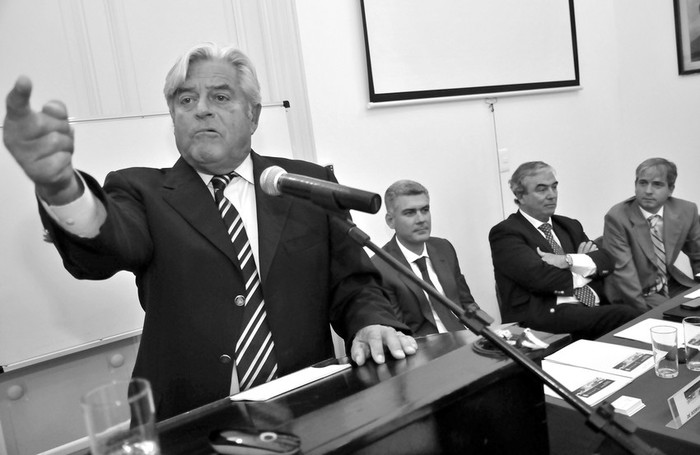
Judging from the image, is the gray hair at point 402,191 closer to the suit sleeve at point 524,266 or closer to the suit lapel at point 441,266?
the suit lapel at point 441,266

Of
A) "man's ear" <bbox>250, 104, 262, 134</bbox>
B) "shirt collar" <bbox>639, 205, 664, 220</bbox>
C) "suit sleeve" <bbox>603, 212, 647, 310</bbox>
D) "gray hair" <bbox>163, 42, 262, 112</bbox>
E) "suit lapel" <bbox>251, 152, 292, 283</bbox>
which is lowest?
"suit sleeve" <bbox>603, 212, 647, 310</bbox>

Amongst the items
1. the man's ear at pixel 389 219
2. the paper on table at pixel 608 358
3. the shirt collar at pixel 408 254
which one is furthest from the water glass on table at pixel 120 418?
the man's ear at pixel 389 219

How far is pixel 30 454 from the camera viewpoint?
224 centimetres

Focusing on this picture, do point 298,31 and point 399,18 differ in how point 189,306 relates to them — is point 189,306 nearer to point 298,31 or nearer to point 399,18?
point 298,31

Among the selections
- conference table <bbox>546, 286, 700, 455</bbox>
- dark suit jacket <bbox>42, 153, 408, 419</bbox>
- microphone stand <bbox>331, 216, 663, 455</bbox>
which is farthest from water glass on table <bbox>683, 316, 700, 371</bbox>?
microphone stand <bbox>331, 216, 663, 455</bbox>

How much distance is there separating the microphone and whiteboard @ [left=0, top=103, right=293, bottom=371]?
5.51ft

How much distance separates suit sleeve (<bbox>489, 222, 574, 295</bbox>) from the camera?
124 inches

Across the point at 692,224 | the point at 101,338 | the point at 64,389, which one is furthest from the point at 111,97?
the point at 692,224

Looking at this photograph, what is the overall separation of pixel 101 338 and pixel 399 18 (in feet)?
8.32

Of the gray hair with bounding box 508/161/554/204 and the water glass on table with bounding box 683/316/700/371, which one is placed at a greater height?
the gray hair with bounding box 508/161/554/204

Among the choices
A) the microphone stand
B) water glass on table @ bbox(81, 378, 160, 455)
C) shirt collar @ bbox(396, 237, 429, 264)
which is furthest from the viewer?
shirt collar @ bbox(396, 237, 429, 264)

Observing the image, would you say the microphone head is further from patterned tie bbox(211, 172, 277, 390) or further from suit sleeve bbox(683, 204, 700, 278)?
suit sleeve bbox(683, 204, 700, 278)

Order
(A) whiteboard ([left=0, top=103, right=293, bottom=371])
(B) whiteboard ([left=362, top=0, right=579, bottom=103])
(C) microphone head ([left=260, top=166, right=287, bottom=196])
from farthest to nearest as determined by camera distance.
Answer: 1. (B) whiteboard ([left=362, top=0, right=579, bottom=103])
2. (A) whiteboard ([left=0, top=103, right=293, bottom=371])
3. (C) microphone head ([left=260, top=166, right=287, bottom=196])

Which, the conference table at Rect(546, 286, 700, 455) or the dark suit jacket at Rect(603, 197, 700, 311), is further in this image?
the dark suit jacket at Rect(603, 197, 700, 311)
